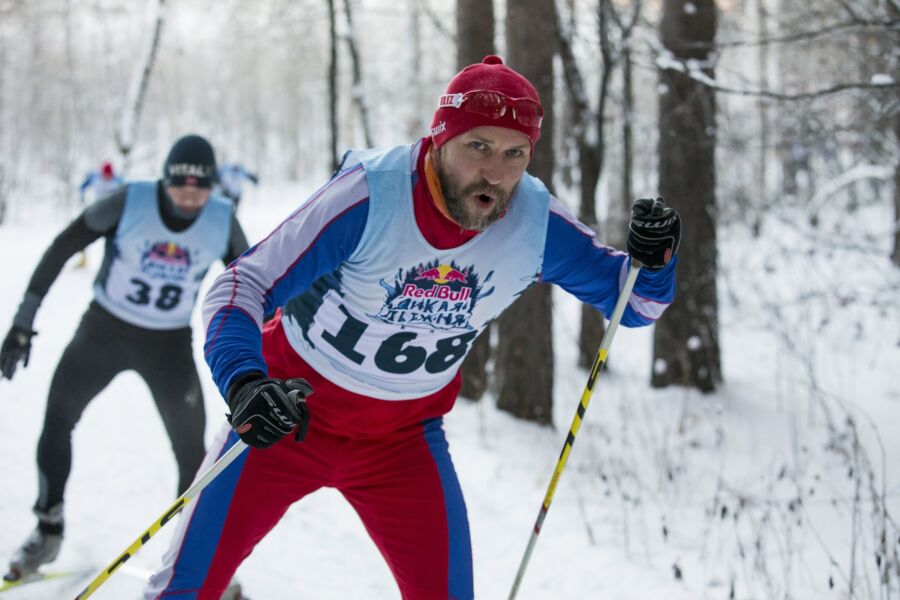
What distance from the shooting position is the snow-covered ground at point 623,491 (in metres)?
3.53

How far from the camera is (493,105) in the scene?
6.97 ft

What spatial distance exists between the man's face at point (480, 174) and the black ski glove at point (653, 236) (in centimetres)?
43

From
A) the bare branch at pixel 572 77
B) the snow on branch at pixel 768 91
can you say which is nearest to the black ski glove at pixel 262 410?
the snow on branch at pixel 768 91

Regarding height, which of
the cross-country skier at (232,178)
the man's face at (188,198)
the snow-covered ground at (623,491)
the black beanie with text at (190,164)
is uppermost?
the cross-country skier at (232,178)

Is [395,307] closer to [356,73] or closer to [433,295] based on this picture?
[433,295]

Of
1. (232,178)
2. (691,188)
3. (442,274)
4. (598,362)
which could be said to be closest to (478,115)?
(442,274)

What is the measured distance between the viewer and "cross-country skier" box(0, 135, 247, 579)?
3381mm

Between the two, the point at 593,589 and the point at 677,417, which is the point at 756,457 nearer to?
the point at 677,417

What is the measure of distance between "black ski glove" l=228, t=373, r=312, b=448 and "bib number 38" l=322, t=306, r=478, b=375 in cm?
41

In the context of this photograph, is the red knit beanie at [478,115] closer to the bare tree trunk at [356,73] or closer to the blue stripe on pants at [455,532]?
the blue stripe on pants at [455,532]

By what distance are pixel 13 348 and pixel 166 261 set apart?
75 centimetres

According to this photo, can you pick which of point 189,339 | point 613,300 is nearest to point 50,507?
point 189,339

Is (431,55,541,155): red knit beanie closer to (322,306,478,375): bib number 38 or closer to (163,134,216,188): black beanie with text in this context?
(322,306,478,375): bib number 38

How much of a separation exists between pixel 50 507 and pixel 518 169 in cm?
272
